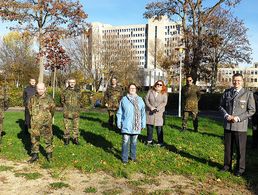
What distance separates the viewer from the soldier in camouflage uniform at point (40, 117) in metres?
8.05

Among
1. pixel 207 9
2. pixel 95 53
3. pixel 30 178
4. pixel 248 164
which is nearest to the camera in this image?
pixel 30 178

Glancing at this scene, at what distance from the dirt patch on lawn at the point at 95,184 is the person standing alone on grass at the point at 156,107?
2696 millimetres

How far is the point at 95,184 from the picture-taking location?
6.59m

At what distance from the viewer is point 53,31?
20344 millimetres

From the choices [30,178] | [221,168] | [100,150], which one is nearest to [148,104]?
[100,150]

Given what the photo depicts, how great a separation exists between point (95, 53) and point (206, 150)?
38.5m

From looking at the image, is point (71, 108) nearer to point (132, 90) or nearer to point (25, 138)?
point (25, 138)

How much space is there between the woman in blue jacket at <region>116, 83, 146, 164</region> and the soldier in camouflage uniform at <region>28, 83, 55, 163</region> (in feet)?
5.55

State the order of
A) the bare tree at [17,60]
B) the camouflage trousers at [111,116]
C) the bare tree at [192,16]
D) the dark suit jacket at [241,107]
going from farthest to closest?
the bare tree at [17,60] → the bare tree at [192,16] → the camouflage trousers at [111,116] → the dark suit jacket at [241,107]

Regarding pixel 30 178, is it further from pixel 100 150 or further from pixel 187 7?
pixel 187 7

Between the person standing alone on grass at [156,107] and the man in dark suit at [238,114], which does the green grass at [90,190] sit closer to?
the man in dark suit at [238,114]

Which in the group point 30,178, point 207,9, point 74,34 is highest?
point 207,9

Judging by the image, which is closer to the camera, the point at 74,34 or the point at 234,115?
the point at 234,115

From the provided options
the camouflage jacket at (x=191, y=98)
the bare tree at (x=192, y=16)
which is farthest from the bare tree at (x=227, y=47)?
the camouflage jacket at (x=191, y=98)
